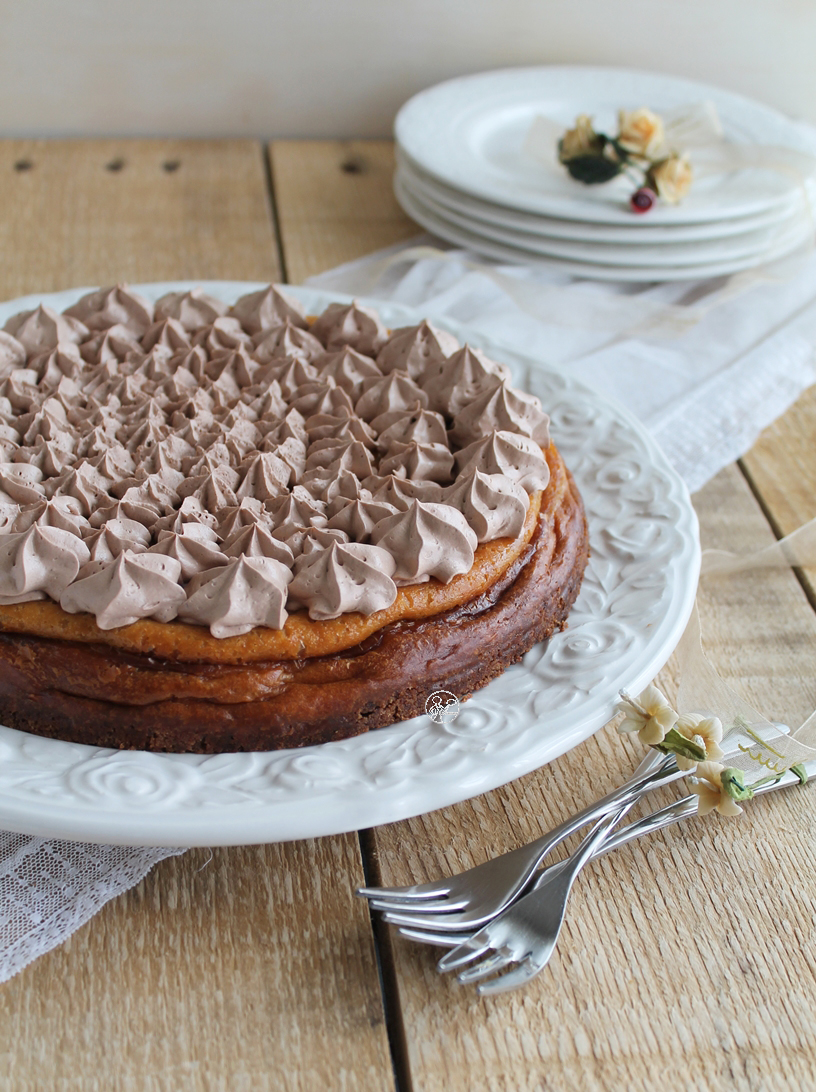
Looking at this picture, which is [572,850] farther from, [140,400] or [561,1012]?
[140,400]

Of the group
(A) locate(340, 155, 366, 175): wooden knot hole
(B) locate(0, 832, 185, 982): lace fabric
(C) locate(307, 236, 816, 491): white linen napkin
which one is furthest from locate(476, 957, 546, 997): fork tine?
(A) locate(340, 155, 366, 175): wooden knot hole

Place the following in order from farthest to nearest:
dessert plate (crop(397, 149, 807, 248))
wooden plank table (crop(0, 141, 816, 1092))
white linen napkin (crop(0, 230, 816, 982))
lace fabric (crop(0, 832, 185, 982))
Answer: dessert plate (crop(397, 149, 807, 248)), white linen napkin (crop(0, 230, 816, 982)), lace fabric (crop(0, 832, 185, 982)), wooden plank table (crop(0, 141, 816, 1092))

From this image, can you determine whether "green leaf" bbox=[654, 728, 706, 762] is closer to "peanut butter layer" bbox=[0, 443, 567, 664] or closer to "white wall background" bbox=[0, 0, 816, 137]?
"peanut butter layer" bbox=[0, 443, 567, 664]

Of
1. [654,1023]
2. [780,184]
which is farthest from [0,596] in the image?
[780,184]

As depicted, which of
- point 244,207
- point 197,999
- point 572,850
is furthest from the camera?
point 244,207

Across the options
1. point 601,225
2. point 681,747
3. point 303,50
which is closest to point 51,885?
point 681,747

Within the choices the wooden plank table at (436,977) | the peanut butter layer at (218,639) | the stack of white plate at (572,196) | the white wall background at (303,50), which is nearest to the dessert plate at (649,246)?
the stack of white plate at (572,196)
